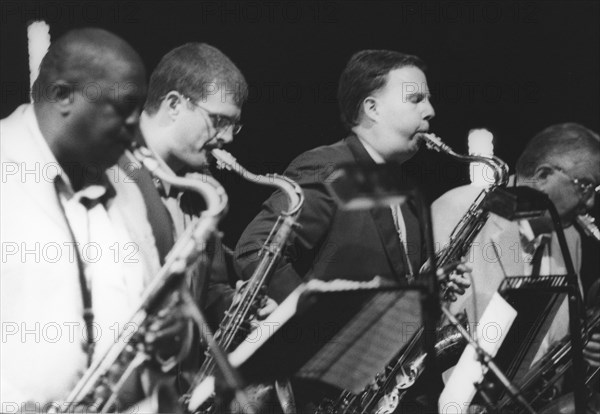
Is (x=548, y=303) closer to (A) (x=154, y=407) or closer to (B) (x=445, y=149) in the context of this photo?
(B) (x=445, y=149)

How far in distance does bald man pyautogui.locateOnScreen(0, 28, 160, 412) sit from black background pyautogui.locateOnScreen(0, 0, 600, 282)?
116 centimetres

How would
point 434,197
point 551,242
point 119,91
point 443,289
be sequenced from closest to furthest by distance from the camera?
point 119,91, point 443,289, point 551,242, point 434,197

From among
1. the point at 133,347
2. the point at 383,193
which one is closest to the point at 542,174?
the point at 383,193

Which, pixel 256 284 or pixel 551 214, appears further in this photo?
pixel 256 284

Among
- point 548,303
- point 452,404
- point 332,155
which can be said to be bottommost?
point 452,404

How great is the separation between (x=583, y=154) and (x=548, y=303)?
5.54ft

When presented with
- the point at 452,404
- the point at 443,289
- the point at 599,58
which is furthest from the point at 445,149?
the point at 599,58

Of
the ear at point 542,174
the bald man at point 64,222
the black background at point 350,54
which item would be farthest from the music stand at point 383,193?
the ear at point 542,174

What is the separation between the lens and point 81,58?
2418 mm

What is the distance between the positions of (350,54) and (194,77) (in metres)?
1.47

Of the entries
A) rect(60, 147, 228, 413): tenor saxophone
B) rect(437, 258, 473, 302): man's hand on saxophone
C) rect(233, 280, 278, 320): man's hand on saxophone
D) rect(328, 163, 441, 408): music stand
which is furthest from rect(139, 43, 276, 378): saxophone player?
rect(437, 258, 473, 302): man's hand on saxophone

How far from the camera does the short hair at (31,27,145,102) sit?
2.40m

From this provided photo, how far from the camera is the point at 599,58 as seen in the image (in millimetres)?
5363

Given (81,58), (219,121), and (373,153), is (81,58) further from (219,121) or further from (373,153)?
(373,153)
